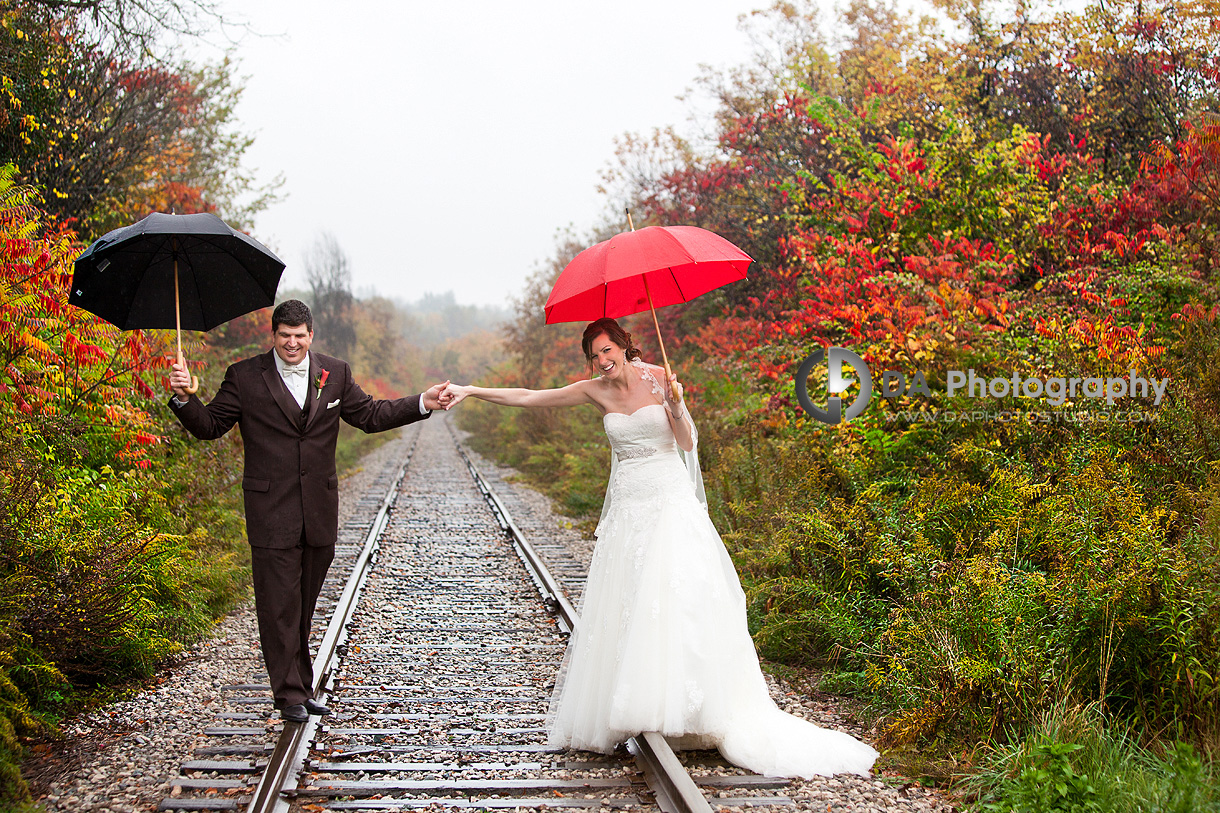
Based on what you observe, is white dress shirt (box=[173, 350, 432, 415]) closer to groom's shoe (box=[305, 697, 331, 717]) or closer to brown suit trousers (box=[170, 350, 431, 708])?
brown suit trousers (box=[170, 350, 431, 708])

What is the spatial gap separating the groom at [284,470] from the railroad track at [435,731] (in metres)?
0.41

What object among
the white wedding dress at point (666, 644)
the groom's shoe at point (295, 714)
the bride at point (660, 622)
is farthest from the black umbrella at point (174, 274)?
the white wedding dress at point (666, 644)

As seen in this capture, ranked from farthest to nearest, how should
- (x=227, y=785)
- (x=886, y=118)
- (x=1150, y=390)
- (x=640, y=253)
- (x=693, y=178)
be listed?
(x=693, y=178), (x=886, y=118), (x=1150, y=390), (x=640, y=253), (x=227, y=785)

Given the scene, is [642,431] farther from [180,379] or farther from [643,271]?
[180,379]

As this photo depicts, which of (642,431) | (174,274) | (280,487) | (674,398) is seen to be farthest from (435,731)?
(174,274)

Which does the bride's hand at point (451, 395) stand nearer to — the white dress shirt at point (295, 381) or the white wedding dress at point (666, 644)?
the white dress shirt at point (295, 381)

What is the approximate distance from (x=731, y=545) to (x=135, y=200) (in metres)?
13.2

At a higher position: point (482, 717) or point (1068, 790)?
point (1068, 790)

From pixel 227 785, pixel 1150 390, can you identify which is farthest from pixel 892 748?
pixel 1150 390

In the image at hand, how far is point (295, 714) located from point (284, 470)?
1.27 metres

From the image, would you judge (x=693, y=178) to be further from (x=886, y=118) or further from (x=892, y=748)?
(x=892, y=748)

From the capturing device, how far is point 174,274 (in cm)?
496

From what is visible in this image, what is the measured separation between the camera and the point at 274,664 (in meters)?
4.75

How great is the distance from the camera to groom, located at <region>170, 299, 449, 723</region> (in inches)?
184
